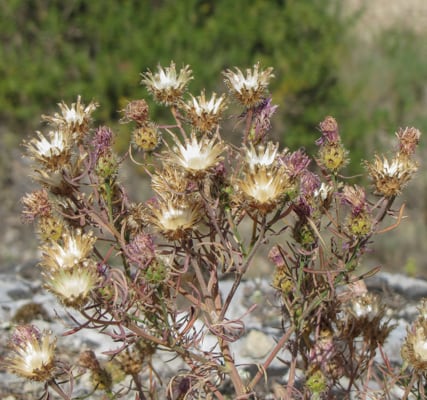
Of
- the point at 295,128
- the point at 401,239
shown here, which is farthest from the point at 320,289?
the point at 295,128

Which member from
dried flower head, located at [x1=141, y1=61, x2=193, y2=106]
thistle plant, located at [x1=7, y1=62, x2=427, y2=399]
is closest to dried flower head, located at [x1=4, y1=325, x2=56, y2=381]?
thistle plant, located at [x1=7, y1=62, x2=427, y2=399]

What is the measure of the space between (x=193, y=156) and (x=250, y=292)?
165 centimetres

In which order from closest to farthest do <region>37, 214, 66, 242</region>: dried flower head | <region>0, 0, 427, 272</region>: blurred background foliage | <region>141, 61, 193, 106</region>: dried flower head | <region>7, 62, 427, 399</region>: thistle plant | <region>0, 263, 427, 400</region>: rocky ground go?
<region>7, 62, 427, 399</region>: thistle plant
<region>37, 214, 66, 242</region>: dried flower head
<region>141, 61, 193, 106</region>: dried flower head
<region>0, 263, 427, 400</region>: rocky ground
<region>0, 0, 427, 272</region>: blurred background foliage

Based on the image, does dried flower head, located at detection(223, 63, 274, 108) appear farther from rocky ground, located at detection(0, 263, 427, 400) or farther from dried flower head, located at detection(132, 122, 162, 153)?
rocky ground, located at detection(0, 263, 427, 400)

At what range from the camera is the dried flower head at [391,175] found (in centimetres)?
146

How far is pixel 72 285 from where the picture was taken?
1.28 m

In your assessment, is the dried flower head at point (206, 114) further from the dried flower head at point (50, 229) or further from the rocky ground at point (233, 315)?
the rocky ground at point (233, 315)

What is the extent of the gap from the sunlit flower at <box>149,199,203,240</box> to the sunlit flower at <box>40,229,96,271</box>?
0.12 meters

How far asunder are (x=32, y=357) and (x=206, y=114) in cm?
56

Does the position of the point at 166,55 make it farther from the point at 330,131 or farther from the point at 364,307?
the point at 330,131

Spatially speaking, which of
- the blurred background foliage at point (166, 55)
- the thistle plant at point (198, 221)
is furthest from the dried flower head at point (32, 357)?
the blurred background foliage at point (166, 55)

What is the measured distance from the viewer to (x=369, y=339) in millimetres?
1771

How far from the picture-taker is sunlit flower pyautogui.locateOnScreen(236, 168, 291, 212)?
4.40ft

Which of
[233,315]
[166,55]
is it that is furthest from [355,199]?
[166,55]
